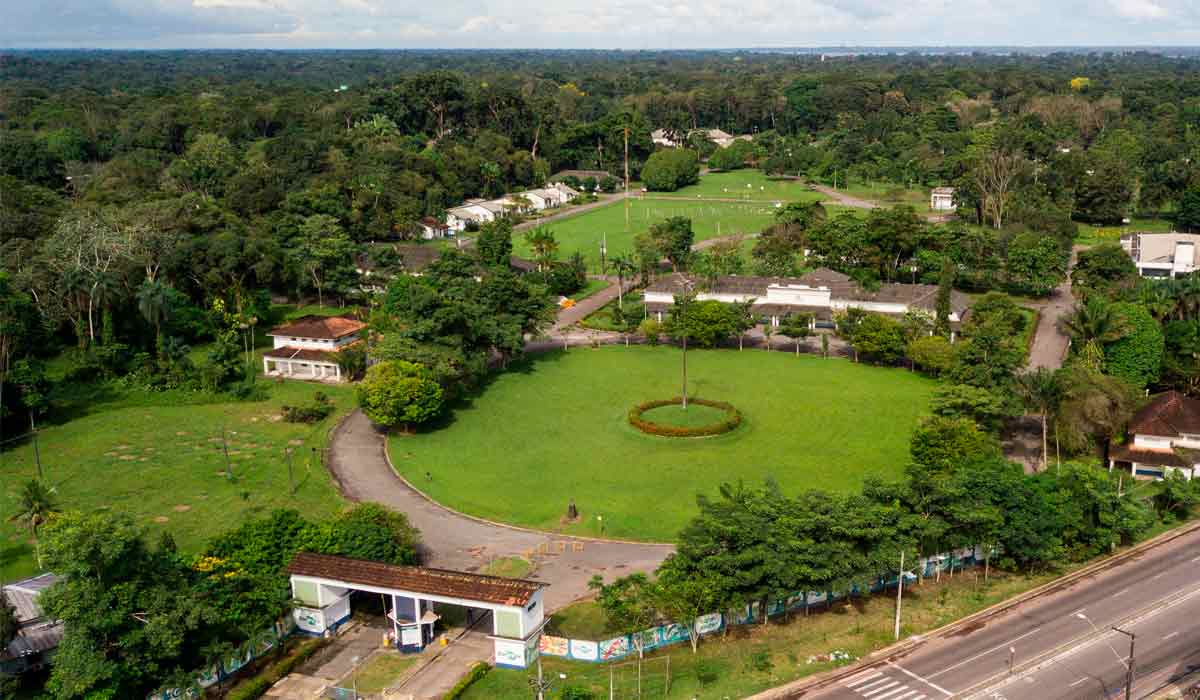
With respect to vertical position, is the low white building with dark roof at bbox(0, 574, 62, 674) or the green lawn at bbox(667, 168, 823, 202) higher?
the green lawn at bbox(667, 168, 823, 202)

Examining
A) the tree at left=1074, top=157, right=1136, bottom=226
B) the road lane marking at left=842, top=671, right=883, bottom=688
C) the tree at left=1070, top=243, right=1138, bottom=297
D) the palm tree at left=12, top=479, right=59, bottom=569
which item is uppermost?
the tree at left=1074, top=157, right=1136, bottom=226

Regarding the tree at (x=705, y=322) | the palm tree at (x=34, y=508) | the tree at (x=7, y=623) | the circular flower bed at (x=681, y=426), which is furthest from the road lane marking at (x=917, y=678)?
the tree at (x=705, y=322)

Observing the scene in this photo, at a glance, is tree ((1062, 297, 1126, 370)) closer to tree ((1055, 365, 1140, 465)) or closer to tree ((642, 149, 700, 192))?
tree ((1055, 365, 1140, 465))

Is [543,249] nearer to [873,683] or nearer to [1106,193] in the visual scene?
[1106,193]

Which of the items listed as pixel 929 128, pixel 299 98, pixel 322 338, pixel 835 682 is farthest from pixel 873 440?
A: pixel 299 98

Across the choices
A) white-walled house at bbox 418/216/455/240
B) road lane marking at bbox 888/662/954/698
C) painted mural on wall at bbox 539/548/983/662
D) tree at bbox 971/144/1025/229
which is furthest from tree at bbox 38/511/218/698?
tree at bbox 971/144/1025/229

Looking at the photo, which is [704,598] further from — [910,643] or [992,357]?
[992,357]
